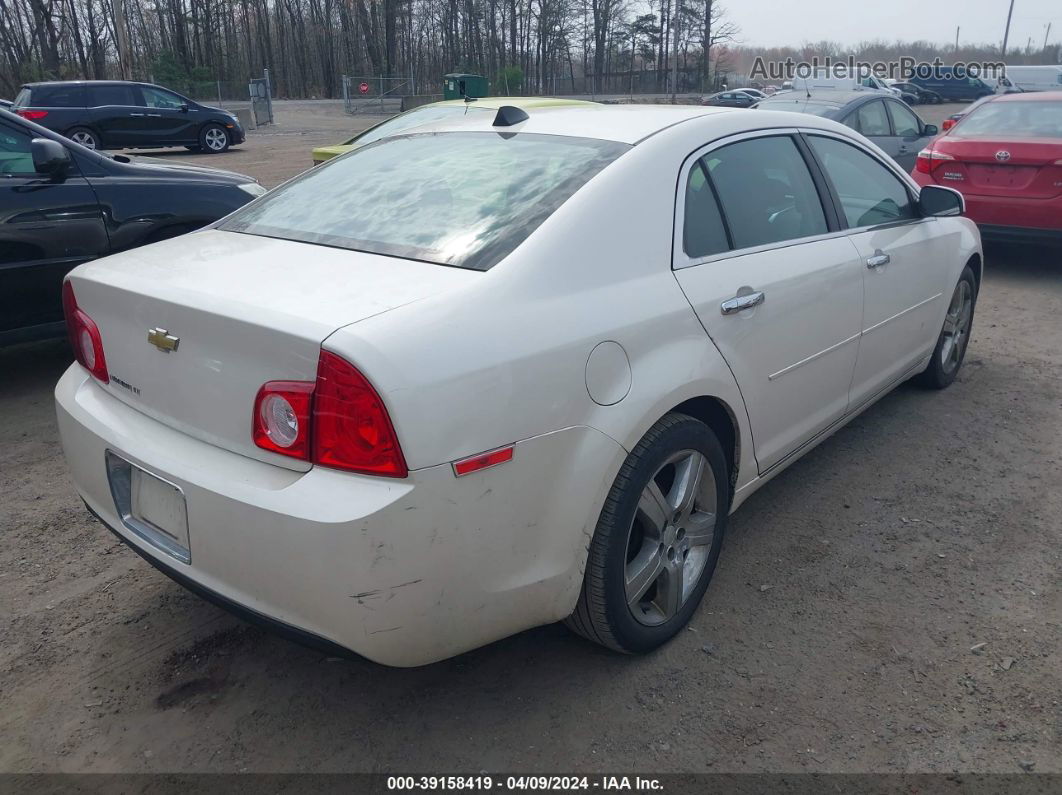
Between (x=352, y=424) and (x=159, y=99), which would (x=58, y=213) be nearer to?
(x=352, y=424)

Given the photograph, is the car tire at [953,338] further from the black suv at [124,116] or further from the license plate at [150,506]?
the black suv at [124,116]

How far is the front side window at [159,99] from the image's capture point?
66.5ft

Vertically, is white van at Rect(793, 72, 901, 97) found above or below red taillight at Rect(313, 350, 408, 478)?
above

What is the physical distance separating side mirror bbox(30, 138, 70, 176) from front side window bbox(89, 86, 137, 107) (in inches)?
665

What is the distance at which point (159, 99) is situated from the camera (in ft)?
67.2

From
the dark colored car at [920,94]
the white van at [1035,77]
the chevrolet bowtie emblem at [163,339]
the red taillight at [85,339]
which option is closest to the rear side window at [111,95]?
the red taillight at [85,339]

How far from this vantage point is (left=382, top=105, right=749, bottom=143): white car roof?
2.99 metres

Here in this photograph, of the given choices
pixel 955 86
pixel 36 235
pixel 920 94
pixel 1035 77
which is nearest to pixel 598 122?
pixel 36 235

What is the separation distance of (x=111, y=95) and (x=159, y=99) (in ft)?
3.71

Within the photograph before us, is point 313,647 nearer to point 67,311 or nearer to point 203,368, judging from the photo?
point 203,368

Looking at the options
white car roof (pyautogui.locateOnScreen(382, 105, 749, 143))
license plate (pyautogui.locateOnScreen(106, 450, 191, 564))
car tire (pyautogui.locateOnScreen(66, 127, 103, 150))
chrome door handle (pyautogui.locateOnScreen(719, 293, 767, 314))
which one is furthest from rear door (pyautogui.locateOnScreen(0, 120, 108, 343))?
car tire (pyautogui.locateOnScreen(66, 127, 103, 150))

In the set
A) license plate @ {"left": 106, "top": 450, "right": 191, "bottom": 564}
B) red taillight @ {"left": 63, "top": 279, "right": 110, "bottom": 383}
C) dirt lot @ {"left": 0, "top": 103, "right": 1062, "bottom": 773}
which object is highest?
red taillight @ {"left": 63, "top": 279, "right": 110, "bottom": 383}

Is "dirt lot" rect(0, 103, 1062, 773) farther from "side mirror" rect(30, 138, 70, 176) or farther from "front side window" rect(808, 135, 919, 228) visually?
"side mirror" rect(30, 138, 70, 176)

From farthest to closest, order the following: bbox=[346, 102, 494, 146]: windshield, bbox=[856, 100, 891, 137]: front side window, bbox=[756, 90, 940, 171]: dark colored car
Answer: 1. bbox=[856, 100, 891, 137]: front side window
2. bbox=[756, 90, 940, 171]: dark colored car
3. bbox=[346, 102, 494, 146]: windshield
